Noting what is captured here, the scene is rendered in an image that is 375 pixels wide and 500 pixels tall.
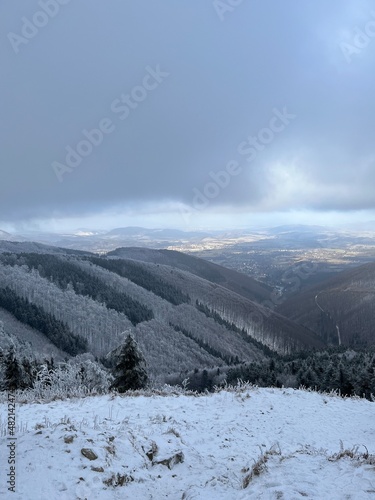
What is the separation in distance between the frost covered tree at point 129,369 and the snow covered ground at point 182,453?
14.7 m

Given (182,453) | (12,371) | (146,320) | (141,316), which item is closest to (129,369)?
(12,371)

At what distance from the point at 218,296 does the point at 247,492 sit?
191361 mm

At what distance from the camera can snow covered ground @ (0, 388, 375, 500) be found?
282 inches

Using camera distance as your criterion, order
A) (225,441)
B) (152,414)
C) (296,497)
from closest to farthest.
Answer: (296,497) → (225,441) → (152,414)

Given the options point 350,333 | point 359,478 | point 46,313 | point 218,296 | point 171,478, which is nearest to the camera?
point 359,478

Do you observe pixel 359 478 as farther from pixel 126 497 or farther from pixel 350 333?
pixel 350 333

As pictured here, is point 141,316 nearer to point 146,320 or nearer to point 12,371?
point 146,320

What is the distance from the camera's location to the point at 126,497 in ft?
24.3

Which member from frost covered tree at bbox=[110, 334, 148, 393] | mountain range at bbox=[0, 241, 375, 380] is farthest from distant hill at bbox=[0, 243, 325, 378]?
frost covered tree at bbox=[110, 334, 148, 393]

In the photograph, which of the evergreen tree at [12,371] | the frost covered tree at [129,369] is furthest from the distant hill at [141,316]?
the frost covered tree at [129,369]

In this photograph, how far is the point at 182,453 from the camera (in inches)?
375

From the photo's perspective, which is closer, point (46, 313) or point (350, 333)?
point (46, 313)

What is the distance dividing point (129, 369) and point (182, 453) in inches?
820

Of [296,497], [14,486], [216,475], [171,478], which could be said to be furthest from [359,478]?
[14,486]
